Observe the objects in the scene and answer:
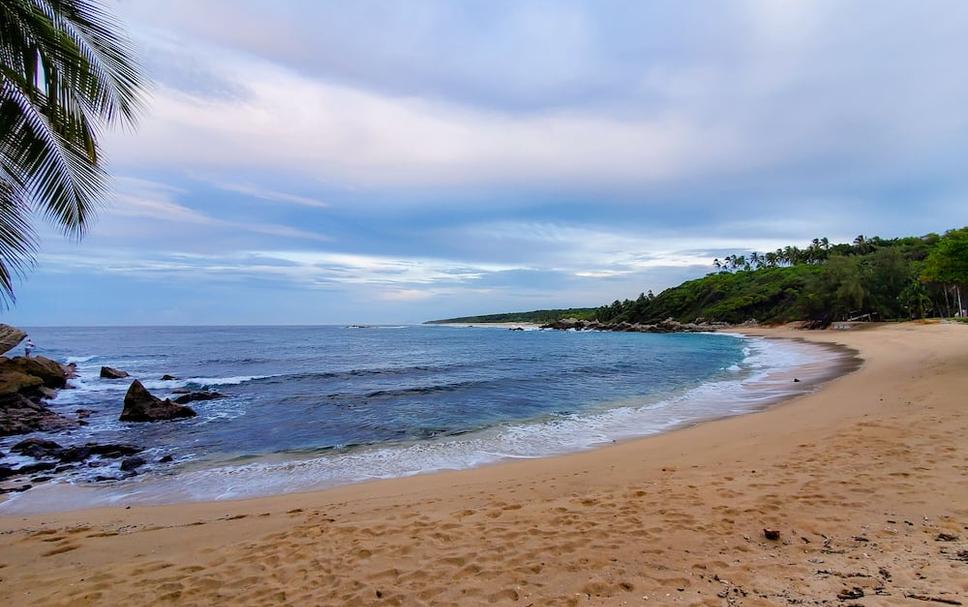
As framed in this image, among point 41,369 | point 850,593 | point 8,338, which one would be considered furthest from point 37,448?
point 8,338

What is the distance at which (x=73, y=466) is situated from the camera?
11297 millimetres

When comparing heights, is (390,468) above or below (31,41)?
below

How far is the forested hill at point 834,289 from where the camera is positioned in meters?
45.7

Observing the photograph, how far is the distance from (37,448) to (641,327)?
334 feet

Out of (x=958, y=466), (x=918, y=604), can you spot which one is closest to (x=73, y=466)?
(x=918, y=604)

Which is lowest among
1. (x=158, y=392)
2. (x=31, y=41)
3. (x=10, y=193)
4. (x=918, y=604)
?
(x=158, y=392)

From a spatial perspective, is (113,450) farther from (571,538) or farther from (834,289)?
(834,289)

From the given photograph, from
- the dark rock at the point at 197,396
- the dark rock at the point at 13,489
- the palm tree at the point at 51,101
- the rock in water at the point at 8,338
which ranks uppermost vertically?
the palm tree at the point at 51,101

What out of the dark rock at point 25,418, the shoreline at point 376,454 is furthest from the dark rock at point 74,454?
the dark rock at point 25,418

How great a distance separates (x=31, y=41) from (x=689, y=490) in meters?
9.93

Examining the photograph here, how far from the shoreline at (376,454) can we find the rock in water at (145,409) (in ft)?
23.9

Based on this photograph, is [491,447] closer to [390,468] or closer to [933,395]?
[390,468]

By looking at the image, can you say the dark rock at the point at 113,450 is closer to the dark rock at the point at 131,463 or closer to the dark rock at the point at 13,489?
the dark rock at the point at 131,463

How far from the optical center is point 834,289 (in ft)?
207
